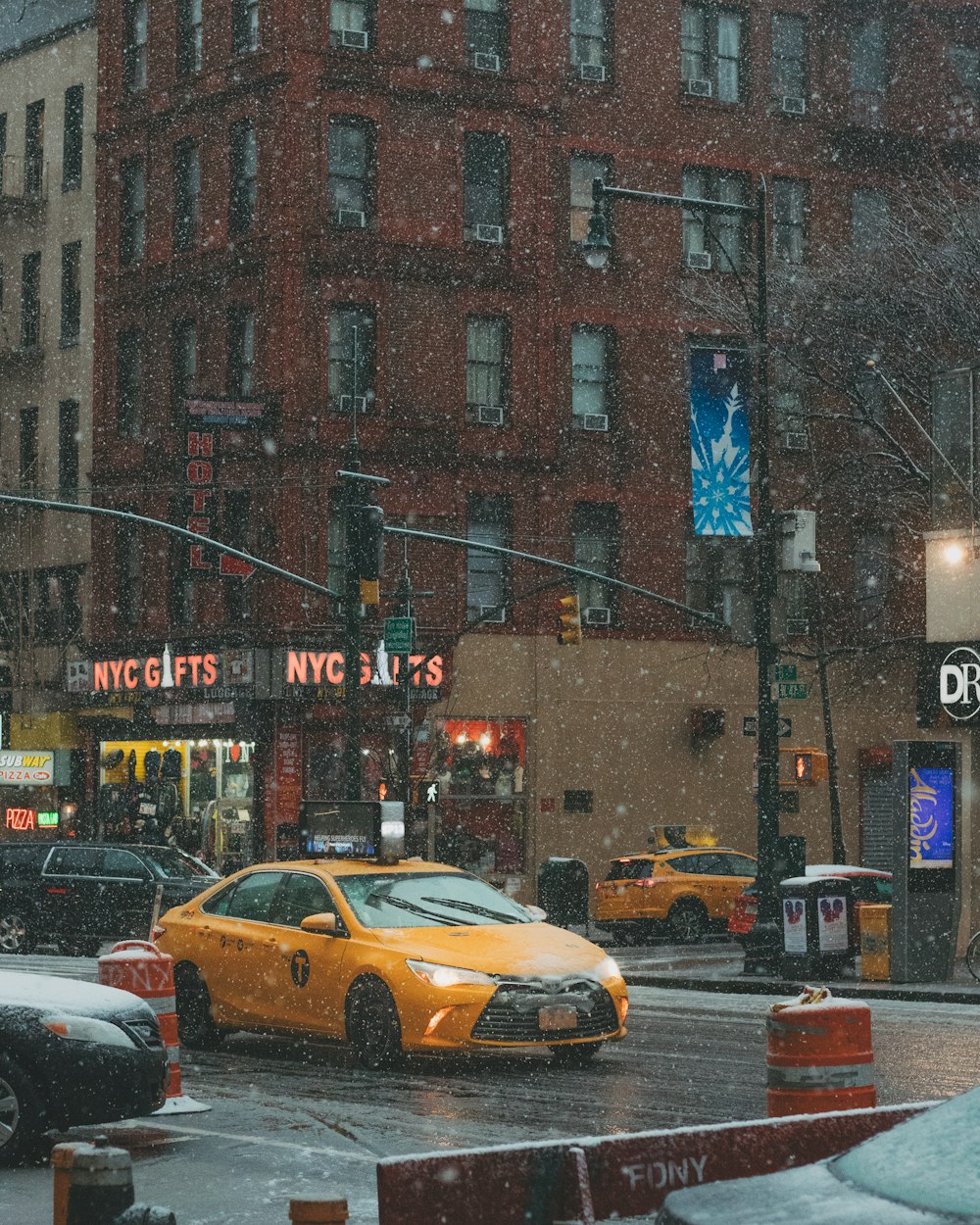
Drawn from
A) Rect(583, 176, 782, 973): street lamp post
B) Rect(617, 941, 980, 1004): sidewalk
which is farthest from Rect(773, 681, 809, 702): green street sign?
Rect(617, 941, 980, 1004): sidewalk

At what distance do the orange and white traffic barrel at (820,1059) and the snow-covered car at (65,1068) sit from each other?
152 inches

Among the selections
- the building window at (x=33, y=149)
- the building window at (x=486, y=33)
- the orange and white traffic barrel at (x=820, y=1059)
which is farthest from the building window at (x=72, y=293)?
the orange and white traffic barrel at (x=820, y=1059)

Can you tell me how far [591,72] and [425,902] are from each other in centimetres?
3063

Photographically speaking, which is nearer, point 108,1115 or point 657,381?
point 108,1115

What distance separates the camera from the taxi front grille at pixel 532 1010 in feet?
47.5

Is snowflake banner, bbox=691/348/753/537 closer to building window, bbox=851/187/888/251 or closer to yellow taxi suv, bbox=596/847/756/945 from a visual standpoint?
yellow taxi suv, bbox=596/847/756/945

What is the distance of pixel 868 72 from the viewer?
46.2 meters

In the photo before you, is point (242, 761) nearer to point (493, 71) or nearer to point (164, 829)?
point (164, 829)

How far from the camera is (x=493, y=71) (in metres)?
42.6

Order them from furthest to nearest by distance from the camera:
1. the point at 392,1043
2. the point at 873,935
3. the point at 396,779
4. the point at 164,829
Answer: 1. the point at 164,829
2. the point at 396,779
3. the point at 873,935
4. the point at 392,1043

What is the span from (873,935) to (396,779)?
1631 centimetres

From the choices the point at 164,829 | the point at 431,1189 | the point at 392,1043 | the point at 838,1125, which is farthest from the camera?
the point at 164,829

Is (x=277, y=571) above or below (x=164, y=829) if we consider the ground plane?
above

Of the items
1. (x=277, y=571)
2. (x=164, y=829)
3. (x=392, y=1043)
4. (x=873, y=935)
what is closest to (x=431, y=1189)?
(x=392, y=1043)
